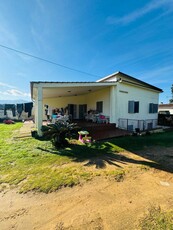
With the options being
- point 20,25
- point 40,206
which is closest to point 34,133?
point 40,206

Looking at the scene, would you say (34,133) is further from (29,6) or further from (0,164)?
(29,6)

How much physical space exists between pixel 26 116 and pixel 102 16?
60.7ft

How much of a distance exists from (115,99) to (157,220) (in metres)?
8.80

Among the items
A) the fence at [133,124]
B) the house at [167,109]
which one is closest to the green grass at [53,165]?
the fence at [133,124]

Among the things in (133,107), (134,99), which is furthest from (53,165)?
(134,99)

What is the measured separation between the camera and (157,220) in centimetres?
218

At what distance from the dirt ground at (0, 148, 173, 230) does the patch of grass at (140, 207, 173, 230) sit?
0.10m

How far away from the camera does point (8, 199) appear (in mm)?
2797

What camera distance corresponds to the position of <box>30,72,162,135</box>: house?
30.4ft

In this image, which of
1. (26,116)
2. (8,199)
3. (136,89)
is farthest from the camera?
(26,116)

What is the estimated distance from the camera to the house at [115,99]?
365 inches

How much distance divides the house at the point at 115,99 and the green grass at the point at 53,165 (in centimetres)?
274

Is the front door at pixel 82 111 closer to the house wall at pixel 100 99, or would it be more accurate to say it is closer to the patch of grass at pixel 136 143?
the house wall at pixel 100 99

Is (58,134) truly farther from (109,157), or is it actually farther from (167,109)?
(167,109)
